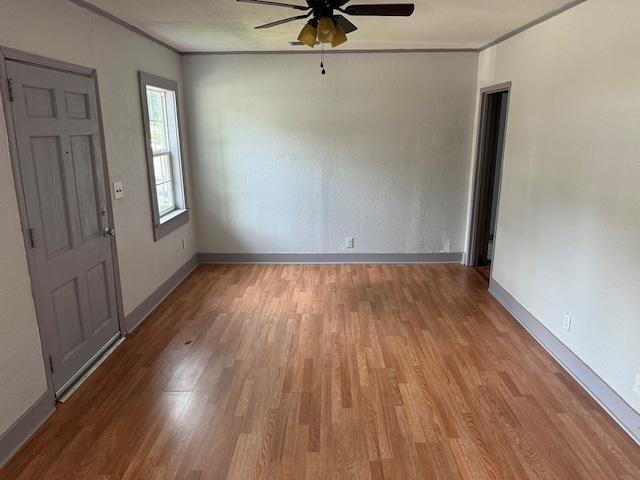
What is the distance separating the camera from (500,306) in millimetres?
4055

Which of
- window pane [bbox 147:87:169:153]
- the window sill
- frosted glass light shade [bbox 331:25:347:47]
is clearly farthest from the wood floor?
frosted glass light shade [bbox 331:25:347:47]

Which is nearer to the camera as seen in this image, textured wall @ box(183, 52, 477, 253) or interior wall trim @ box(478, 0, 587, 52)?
interior wall trim @ box(478, 0, 587, 52)

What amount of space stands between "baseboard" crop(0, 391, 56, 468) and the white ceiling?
2606 mm

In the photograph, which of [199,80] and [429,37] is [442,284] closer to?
[429,37]

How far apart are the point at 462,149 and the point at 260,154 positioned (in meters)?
2.42

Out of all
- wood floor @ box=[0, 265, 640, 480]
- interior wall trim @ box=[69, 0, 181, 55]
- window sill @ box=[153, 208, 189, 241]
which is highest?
interior wall trim @ box=[69, 0, 181, 55]

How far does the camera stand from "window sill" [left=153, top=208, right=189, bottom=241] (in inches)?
163

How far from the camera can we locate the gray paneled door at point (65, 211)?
2.41 meters

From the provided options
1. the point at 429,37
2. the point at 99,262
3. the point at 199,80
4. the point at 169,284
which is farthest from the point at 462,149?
the point at 99,262

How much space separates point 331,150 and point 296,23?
5.79 feet

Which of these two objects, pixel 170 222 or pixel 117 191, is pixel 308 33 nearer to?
pixel 117 191

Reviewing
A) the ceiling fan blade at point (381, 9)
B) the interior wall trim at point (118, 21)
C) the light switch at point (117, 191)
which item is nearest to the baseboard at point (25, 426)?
the light switch at point (117, 191)

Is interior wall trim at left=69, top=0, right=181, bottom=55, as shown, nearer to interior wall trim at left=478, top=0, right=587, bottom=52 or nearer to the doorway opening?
interior wall trim at left=478, top=0, right=587, bottom=52

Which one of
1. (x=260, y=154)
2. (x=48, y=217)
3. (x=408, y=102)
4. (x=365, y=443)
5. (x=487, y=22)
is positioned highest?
(x=487, y=22)
